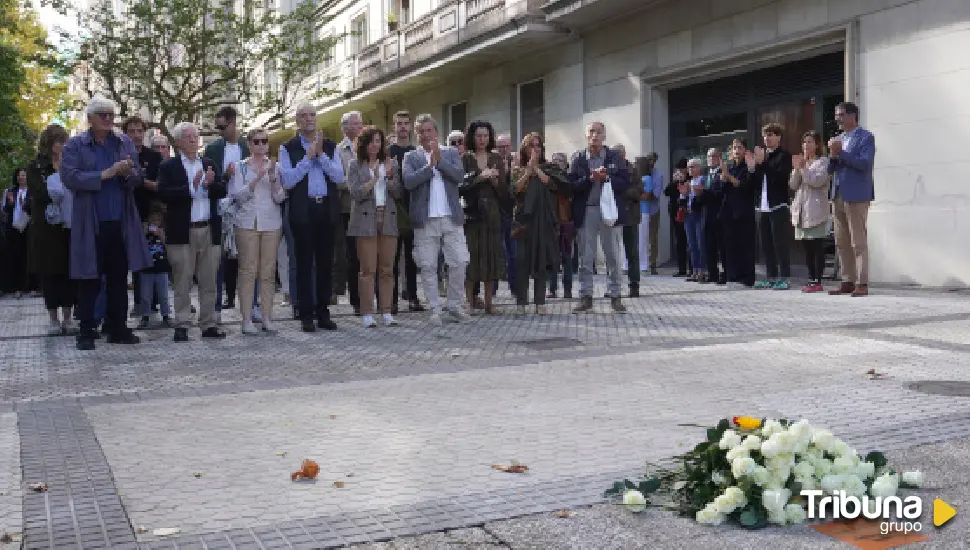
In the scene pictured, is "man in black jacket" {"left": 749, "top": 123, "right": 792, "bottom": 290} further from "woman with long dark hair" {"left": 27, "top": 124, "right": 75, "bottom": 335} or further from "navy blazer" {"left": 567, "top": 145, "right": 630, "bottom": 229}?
"woman with long dark hair" {"left": 27, "top": 124, "right": 75, "bottom": 335}

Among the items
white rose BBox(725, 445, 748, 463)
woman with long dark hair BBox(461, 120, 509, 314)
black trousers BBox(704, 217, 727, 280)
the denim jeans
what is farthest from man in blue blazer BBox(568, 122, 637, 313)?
white rose BBox(725, 445, 748, 463)

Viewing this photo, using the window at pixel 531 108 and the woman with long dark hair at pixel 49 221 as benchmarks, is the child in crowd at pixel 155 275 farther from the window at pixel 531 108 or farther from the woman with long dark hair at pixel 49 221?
the window at pixel 531 108

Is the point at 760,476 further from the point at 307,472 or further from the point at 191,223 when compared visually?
the point at 191,223

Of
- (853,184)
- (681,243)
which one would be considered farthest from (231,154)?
(681,243)

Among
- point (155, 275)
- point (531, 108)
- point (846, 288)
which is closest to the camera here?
point (155, 275)

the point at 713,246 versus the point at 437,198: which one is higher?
the point at 437,198

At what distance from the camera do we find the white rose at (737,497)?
3.77 m

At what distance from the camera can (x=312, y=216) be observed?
1011 cm

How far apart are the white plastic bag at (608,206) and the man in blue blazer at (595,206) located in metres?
0.03

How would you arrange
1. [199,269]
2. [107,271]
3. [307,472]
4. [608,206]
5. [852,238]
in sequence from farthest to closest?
[852,238] → [608,206] → [199,269] → [107,271] → [307,472]

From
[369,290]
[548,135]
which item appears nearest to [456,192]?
[369,290]

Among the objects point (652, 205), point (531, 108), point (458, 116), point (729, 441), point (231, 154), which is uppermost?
point (458, 116)

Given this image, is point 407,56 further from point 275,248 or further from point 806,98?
point 275,248

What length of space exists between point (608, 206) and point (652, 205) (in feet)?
23.2
